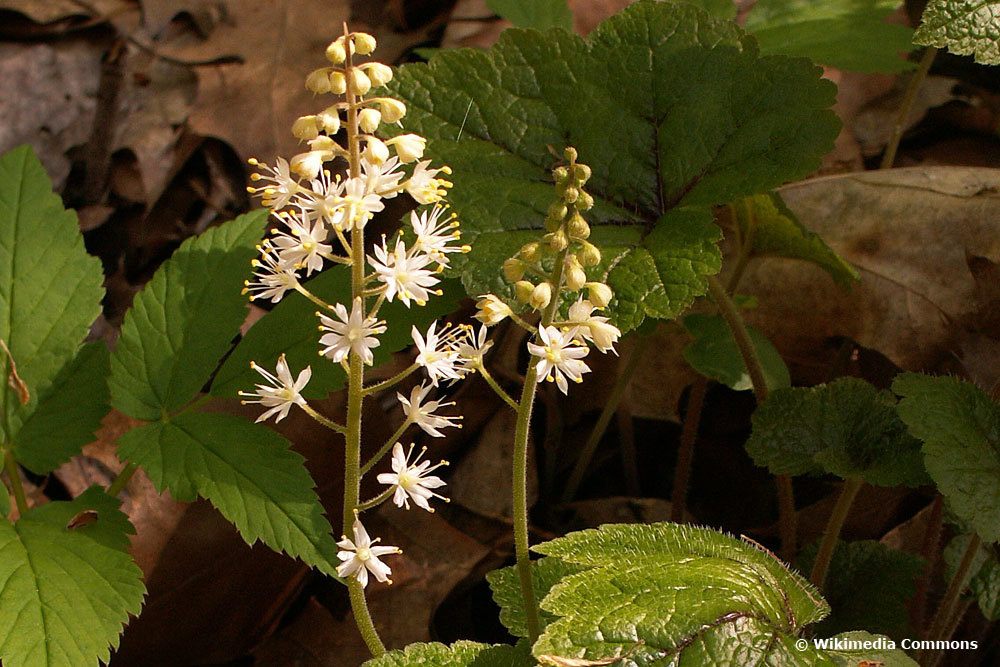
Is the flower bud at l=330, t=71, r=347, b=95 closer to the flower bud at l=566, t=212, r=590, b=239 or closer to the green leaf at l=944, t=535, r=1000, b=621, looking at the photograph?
the flower bud at l=566, t=212, r=590, b=239

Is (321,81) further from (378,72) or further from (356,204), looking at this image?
(356,204)

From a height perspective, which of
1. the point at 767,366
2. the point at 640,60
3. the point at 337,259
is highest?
the point at 640,60

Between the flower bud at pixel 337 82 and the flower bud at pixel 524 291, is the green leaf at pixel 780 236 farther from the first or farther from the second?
the flower bud at pixel 337 82

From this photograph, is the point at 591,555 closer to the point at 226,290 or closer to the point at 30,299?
the point at 226,290

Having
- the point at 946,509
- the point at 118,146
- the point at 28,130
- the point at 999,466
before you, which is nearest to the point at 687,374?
the point at 946,509

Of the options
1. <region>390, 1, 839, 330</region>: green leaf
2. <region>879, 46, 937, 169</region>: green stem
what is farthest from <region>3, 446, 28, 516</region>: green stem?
<region>879, 46, 937, 169</region>: green stem
